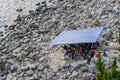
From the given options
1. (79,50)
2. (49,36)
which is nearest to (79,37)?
(79,50)

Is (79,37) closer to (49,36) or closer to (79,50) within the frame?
(79,50)

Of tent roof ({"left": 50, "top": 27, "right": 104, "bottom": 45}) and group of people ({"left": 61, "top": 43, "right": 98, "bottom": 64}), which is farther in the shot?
group of people ({"left": 61, "top": 43, "right": 98, "bottom": 64})

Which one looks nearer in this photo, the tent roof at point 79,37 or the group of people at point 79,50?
the tent roof at point 79,37

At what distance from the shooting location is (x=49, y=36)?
27.8 metres

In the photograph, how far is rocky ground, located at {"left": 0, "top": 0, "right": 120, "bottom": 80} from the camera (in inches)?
887

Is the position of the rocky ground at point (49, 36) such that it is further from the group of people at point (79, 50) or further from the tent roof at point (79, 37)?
the tent roof at point (79, 37)

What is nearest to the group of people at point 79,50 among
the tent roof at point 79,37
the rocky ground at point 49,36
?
the tent roof at point 79,37

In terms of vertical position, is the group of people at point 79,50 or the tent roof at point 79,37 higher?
the tent roof at point 79,37

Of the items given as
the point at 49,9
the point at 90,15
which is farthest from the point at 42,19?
the point at 90,15

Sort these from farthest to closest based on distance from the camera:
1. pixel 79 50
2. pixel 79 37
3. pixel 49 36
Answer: pixel 49 36, pixel 79 50, pixel 79 37

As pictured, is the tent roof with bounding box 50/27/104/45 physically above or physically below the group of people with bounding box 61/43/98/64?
above

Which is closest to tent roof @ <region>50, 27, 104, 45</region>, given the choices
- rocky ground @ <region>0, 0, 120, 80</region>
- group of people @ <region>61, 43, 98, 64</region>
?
group of people @ <region>61, 43, 98, 64</region>

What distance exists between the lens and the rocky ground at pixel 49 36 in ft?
73.9

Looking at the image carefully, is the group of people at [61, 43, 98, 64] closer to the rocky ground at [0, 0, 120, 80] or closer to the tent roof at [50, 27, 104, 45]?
the tent roof at [50, 27, 104, 45]
